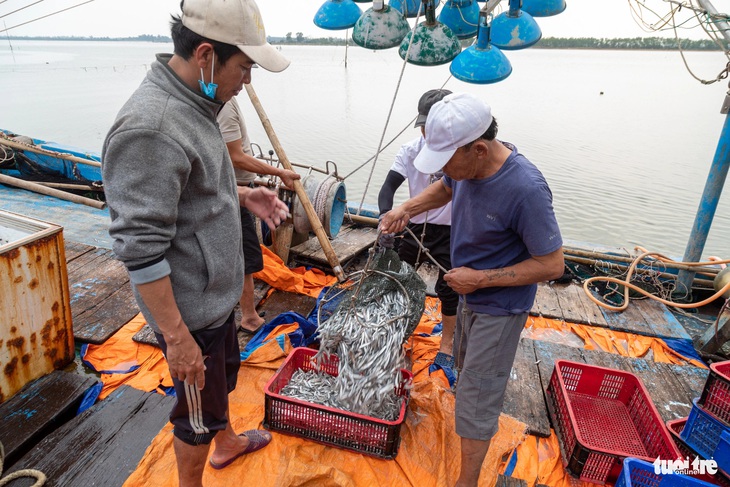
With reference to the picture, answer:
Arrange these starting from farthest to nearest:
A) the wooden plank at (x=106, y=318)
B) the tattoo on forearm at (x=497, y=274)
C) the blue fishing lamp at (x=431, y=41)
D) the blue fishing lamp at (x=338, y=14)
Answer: the blue fishing lamp at (x=338, y=14) → the blue fishing lamp at (x=431, y=41) → the wooden plank at (x=106, y=318) → the tattoo on forearm at (x=497, y=274)

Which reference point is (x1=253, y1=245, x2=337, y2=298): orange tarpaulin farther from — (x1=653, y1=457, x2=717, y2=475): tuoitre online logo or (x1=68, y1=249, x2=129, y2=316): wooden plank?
(x1=653, y1=457, x2=717, y2=475): tuoitre online logo

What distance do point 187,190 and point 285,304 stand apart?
2843mm

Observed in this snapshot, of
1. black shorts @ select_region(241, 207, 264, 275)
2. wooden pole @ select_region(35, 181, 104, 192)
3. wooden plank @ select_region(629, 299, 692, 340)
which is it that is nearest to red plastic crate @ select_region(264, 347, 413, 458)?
black shorts @ select_region(241, 207, 264, 275)

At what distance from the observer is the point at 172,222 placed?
4.94 feet

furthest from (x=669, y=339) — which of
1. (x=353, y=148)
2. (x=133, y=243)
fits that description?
(x=353, y=148)

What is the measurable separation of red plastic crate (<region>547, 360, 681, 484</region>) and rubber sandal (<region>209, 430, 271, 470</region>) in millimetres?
1854

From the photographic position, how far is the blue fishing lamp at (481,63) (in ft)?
14.4

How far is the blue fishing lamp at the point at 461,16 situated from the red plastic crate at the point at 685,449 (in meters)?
4.39

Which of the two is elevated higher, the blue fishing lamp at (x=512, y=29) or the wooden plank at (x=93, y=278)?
the blue fishing lamp at (x=512, y=29)

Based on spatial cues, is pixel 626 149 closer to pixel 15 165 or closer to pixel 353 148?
pixel 353 148

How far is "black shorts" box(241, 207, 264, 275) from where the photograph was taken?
337cm

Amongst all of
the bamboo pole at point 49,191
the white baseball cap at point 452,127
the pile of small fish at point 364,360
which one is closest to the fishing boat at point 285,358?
the pile of small fish at point 364,360

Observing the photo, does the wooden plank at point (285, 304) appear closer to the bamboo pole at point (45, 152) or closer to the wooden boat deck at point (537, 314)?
the wooden boat deck at point (537, 314)

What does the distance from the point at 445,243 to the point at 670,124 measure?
700 inches
